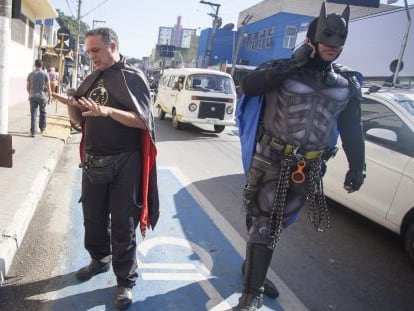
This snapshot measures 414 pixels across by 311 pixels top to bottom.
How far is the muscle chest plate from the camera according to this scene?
285 centimetres

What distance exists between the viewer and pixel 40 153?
7.67 meters

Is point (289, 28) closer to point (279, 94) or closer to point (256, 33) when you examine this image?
point (256, 33)

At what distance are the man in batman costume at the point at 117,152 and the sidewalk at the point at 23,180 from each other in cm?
101

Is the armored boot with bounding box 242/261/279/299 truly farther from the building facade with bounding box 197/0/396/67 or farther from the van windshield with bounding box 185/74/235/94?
the building facade with bounding box 197/0/396/67

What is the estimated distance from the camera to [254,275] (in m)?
3.05

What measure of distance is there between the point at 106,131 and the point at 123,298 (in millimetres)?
1214

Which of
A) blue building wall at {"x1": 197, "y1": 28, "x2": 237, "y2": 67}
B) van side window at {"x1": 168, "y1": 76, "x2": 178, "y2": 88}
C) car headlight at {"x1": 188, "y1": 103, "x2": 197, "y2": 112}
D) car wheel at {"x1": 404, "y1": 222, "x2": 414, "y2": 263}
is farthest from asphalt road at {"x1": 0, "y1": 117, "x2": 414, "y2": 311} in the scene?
blue building wall at {"x1": 197, "y1": 28, "x2": 237, "y2": 67}

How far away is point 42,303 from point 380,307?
265 centimetres

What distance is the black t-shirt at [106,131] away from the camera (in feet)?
9.60

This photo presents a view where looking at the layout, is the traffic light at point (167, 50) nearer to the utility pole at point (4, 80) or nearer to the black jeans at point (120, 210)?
the utility pole at point (4, 80)

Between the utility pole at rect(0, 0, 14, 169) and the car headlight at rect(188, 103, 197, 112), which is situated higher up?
the utility pole at rect(0, 0, 14, 169)

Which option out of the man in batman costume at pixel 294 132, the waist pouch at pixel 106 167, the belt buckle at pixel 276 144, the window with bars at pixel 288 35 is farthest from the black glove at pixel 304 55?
the window with bars at pixel 288 35

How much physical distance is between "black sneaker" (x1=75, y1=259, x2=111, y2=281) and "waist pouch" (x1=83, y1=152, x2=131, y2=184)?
831 millimetres

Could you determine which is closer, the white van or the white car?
the white car
